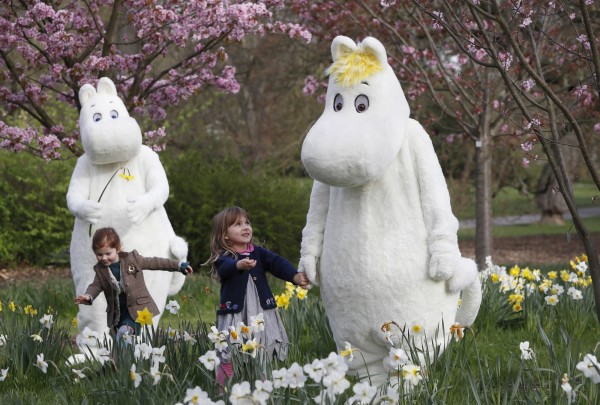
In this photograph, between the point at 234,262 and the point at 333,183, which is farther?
the point at 234,262

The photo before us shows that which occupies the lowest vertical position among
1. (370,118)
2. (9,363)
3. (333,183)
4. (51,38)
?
(9,363)

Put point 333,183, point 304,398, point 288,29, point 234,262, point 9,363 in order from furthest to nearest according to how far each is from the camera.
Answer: point 288,29 < point 9,363 < point 234,262 < point 333,183 < point 304,398

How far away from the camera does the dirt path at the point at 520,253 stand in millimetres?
11289

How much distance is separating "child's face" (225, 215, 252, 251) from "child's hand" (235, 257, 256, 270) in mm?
197

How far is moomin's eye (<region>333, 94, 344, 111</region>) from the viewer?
11.7 feet

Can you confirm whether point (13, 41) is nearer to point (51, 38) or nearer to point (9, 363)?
point (51, 38)

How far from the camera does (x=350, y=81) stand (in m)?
3.53

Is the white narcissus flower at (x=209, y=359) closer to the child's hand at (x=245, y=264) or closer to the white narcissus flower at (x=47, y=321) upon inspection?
the child's hand at (x=245, y=264)

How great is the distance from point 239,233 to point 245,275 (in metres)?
0.20

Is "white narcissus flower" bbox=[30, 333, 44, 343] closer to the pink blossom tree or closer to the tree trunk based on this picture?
the pink blossom tree

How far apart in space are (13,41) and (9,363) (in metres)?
3.37

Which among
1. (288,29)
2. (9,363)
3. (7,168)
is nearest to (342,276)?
(9,363)

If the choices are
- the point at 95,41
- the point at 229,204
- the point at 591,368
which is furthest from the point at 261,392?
the point at 229,204

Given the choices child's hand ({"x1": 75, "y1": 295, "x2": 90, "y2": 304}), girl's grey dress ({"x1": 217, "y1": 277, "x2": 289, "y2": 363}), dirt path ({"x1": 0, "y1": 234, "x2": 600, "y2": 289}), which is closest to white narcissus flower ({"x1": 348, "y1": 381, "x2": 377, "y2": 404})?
girl's grey dress ({"x1": 217, "y1": 277, "x2": 289, "y2": 363})
